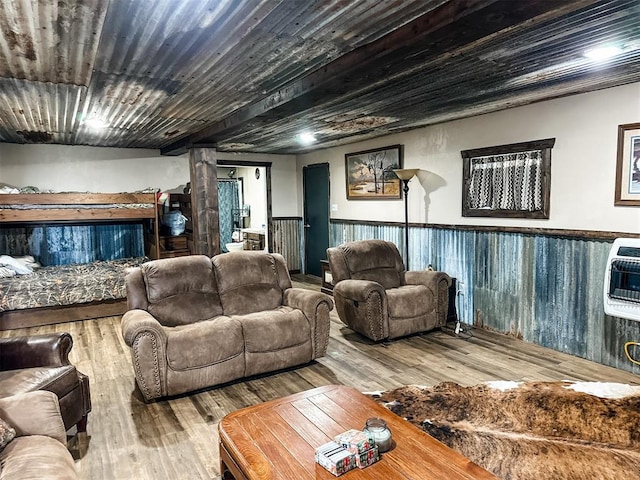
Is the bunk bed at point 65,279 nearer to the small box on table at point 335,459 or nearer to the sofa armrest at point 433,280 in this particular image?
the sofa armrest at point 433,280

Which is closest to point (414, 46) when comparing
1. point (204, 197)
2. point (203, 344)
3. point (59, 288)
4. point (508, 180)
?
point (203, 344)

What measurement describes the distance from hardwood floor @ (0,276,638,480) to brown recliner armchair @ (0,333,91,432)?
0.73ft

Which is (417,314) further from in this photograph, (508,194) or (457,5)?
(457,5)

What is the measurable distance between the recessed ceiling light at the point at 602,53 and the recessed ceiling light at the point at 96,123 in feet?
14.6

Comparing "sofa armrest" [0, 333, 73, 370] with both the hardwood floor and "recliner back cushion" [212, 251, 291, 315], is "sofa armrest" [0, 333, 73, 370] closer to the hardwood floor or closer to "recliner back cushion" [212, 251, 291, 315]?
the hardwood floor

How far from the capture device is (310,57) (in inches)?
104

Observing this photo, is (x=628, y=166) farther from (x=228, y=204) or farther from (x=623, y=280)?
(x=228, y=204)

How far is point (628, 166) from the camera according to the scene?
3438mm

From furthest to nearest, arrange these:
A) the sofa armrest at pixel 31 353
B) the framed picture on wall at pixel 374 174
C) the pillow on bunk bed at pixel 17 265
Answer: the framed picture on wall at pixel 374 174, the pillow on bunk bed at pixel 17 265, the sofa armrest at pixel 31 353

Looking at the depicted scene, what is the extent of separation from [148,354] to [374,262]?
2619mm

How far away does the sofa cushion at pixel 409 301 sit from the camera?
166 inches

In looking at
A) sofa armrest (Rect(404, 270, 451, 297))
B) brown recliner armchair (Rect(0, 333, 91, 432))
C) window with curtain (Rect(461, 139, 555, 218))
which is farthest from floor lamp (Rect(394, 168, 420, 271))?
brown recliner armchair (Rect(0, 333, 91, 432))

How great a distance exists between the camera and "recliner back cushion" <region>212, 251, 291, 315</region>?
376 centimetres

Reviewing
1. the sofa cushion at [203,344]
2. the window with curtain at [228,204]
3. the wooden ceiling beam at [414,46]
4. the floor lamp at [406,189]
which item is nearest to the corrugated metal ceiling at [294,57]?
the wooden ceiling beam at [414,46]
